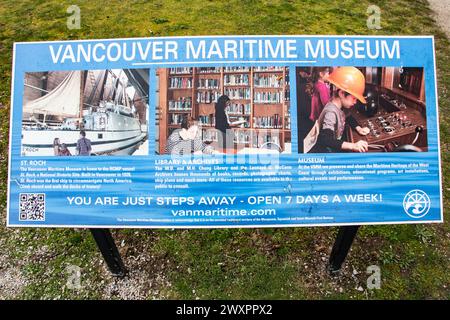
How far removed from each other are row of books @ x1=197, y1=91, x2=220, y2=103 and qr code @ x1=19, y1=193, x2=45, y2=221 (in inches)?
64.7

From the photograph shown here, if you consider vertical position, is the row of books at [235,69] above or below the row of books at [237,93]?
above

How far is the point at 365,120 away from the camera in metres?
3.38

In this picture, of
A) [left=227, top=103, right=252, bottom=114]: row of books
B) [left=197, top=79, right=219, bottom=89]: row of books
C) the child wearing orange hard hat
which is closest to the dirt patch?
the child wearing orange hard hat

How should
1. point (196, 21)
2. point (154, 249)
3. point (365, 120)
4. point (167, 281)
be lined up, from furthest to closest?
point (196, 21)
point (154, 249)
point (167, 281)
point (365, 120)

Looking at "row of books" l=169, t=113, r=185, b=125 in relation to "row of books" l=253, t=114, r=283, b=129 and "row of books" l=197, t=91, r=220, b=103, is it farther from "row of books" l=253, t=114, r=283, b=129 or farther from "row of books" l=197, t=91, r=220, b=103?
"row of books" l=253, t=114, r=283, b=129

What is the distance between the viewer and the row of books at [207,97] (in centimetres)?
341

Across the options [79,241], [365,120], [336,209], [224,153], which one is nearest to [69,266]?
[79,241]

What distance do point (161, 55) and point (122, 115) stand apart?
2.07 ft

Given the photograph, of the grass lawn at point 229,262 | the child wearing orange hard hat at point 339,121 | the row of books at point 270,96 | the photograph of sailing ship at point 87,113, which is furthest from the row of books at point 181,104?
the grass lawn at point 229,262

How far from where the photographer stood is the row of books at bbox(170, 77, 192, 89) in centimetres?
339

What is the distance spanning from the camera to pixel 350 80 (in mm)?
3389

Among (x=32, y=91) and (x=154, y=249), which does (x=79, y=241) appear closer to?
(x=154, y=249)

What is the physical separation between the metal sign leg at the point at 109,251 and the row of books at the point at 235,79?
1943 millimetres

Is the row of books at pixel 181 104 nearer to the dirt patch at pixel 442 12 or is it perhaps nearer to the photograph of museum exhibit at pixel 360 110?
the photograph of museum exhibit at pixel 360 110
